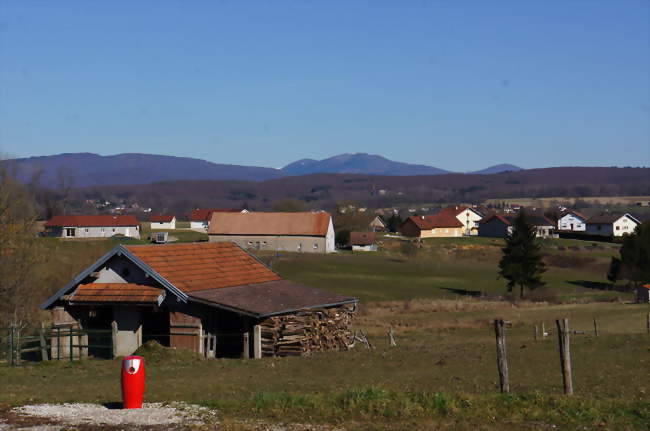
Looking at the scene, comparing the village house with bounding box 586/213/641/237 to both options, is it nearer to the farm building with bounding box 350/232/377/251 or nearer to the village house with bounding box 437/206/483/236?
the village house with bounding box 437/206/483/236

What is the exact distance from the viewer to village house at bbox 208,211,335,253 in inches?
4284

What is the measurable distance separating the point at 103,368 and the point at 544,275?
2678 inches

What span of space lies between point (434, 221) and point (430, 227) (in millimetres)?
6393

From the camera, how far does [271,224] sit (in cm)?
11244

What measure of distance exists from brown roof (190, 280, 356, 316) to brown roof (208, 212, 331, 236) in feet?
239

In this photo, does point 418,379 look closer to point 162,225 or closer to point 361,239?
point 361,239

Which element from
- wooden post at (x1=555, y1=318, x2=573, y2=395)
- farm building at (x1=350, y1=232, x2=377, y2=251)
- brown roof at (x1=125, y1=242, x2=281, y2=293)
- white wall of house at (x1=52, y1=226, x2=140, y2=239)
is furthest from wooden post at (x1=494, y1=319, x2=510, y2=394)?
white wall of house at (x1=52, y1=226, x2=140, y2=239)

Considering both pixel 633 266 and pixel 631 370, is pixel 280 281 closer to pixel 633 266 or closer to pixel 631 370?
pixel 631 370

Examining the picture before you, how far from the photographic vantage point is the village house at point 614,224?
5940 inches

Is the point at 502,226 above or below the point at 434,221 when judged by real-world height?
below

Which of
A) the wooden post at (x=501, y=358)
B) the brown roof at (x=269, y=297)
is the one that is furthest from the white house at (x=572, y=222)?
the wooden post at (x=501, y=358)

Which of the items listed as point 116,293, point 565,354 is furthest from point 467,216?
point 565,354

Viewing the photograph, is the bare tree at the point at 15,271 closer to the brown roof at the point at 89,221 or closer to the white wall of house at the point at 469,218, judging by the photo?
the brown roof at the point at 89,221

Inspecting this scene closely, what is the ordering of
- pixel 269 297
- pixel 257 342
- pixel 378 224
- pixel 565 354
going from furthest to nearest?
pixel 378 224 < pixel 269 297 < pixel 257 342 < pixel 565 354
